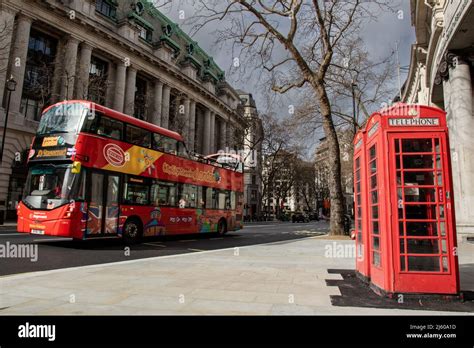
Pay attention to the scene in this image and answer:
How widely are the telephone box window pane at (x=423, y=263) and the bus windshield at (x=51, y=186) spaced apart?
31.2 feet

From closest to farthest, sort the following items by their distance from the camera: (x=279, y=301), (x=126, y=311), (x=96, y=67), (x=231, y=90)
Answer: (x=126, y=311) < (x=279, y=301) < (x=96, y=67) < (x=231, y=90)

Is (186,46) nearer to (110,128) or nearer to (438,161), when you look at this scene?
(110,128)

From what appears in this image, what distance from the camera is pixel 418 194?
196 inches

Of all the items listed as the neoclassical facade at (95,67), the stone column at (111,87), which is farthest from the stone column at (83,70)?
the stone column at (111,87)

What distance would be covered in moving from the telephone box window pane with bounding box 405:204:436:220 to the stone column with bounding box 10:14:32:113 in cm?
3088

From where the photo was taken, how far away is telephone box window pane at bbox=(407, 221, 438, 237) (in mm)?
4848

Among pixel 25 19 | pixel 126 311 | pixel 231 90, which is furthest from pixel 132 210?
pixel 231 90

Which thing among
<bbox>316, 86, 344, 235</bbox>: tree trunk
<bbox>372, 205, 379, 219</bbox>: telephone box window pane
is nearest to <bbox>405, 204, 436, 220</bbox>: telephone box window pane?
<bbox>372, 205, 379, 219</bbox>: telephone box window pane

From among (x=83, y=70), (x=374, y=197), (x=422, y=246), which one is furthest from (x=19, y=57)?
(x=422, y=246)

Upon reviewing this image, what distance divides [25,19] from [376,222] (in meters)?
33.6

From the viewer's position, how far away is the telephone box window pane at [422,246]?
4.80m
